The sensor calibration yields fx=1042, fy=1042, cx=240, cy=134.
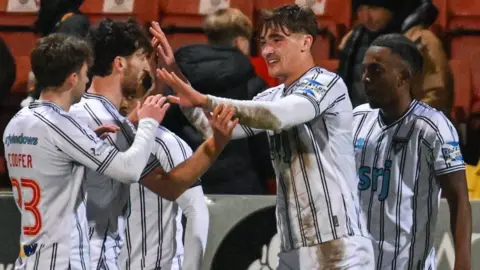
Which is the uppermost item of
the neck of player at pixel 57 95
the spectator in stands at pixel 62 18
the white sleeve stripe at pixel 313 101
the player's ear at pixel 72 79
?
the white sleeve stripe at pixel 313 101

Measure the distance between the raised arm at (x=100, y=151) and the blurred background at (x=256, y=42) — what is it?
1880 millimetres

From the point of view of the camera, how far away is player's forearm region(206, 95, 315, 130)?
3680mm

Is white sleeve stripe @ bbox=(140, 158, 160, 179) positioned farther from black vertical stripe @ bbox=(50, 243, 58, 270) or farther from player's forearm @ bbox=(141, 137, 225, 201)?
black vertical stripe @ bbox=(50, 243, 58, 270)

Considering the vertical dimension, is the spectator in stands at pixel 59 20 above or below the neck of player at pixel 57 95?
below

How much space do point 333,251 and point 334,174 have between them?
0.29 meters

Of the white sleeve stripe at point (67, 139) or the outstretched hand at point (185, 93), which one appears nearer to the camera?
the outstretched hand at point (185, 93)

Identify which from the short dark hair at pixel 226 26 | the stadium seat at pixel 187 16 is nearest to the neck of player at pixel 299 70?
the short dark hair at pixel 226 26

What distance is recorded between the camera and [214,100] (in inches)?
144

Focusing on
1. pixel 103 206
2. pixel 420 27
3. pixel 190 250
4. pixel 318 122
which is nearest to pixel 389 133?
pixel 318 122

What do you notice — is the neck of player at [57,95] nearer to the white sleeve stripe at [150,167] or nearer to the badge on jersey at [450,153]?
the white sleeve stripe at [150,167]

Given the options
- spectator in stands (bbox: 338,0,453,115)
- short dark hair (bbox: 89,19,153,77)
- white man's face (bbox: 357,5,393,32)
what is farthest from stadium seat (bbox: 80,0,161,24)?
short dark hair (bbox: 89,19,153,77)

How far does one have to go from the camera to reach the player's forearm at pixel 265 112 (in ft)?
12.1

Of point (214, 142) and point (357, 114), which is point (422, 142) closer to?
point (357, 114)

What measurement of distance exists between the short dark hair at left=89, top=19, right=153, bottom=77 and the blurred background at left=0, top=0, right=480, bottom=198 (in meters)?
1.39
